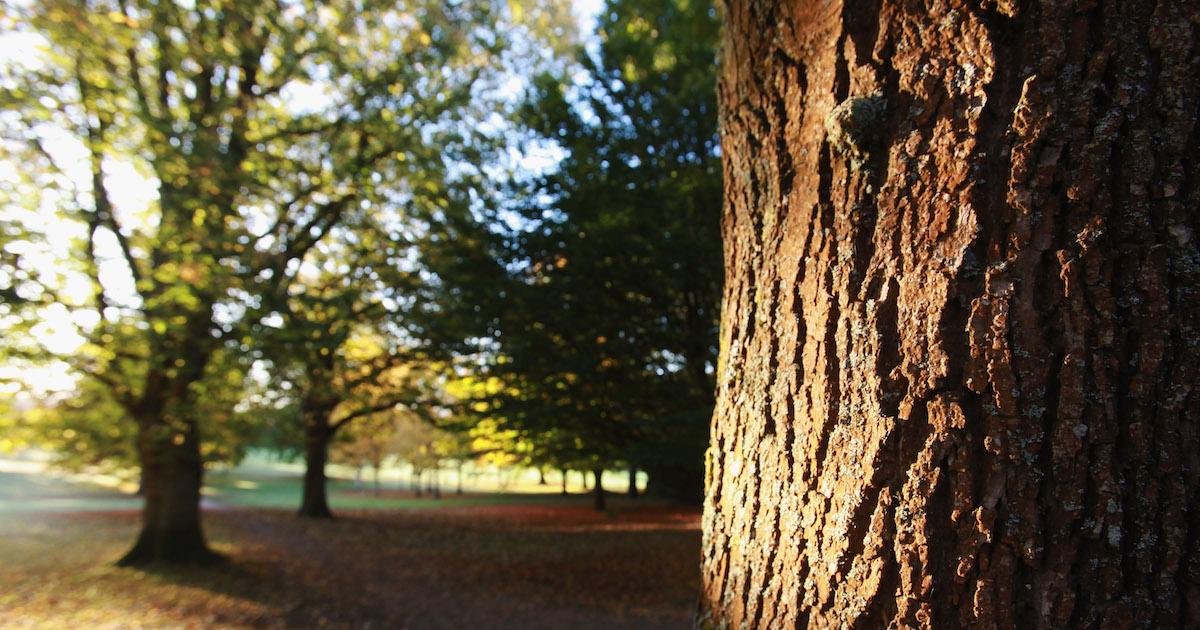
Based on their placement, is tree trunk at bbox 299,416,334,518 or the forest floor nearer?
the forest floor

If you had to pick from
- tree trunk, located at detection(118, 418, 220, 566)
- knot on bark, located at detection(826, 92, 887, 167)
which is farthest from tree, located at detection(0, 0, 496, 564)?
knot on bark, located at detection(826, 92, 887, 167)

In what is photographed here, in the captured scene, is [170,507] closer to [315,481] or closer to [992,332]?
[315,481]

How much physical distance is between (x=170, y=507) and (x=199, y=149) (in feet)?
21.3

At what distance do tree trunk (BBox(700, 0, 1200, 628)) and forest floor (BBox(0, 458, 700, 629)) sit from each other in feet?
9.05

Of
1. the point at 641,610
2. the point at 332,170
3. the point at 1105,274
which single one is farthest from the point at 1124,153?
the point at 332,170

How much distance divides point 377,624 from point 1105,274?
9231mm

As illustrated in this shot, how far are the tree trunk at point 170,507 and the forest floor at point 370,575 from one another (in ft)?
1.35

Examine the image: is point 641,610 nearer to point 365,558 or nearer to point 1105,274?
point 365,558

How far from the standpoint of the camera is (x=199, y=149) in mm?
8555

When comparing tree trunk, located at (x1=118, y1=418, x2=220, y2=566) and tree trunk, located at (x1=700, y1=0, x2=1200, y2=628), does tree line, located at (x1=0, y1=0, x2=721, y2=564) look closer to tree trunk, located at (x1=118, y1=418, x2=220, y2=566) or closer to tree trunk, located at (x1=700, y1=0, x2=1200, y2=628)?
tree trunk, located at (x1=118, y1=418, x2=220, y2=566)

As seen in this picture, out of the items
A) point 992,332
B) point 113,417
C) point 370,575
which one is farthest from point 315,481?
point 992,332

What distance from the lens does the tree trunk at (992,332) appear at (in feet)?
3.77

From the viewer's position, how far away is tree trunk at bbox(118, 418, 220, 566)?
37.6 feet

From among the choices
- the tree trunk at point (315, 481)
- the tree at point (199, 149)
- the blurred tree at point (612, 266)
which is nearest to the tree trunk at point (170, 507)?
the tree at point (199, 149)
